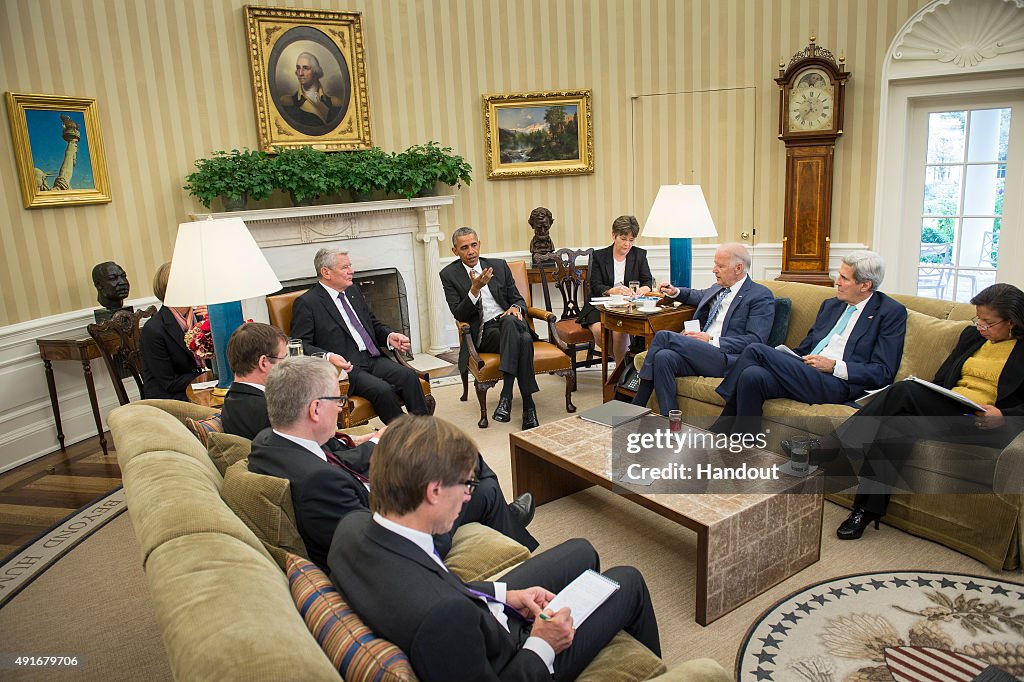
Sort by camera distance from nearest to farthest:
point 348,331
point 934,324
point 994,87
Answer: point 934,324 < point 348,331 < point 994,87

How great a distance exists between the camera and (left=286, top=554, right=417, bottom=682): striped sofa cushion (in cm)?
149

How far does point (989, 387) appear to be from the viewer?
3.37 metres

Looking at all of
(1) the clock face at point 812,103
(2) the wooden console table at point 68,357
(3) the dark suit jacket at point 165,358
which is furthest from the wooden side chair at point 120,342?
(1) the clock face at point 812,103

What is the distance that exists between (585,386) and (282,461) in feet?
13.2

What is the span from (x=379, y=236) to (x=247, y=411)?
166 inches

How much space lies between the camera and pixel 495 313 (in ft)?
18.2

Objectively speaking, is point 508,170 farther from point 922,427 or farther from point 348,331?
point 922,427

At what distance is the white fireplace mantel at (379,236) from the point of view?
6.35 m

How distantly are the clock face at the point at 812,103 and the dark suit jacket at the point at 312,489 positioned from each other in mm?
5923

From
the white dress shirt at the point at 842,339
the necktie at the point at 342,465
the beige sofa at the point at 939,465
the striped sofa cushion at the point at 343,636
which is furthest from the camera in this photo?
the white dress shirt at the point at 842,339

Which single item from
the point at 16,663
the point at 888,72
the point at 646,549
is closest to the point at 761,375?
the point at 646,549

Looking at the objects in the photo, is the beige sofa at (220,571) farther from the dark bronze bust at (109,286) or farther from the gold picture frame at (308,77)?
the gold picture frame at (308,77)

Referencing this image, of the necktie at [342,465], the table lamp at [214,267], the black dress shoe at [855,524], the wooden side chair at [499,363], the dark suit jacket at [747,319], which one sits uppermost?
the table lamp at [214,267]

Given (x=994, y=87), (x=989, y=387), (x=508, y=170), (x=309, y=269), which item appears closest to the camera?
(x=989, y=387)
